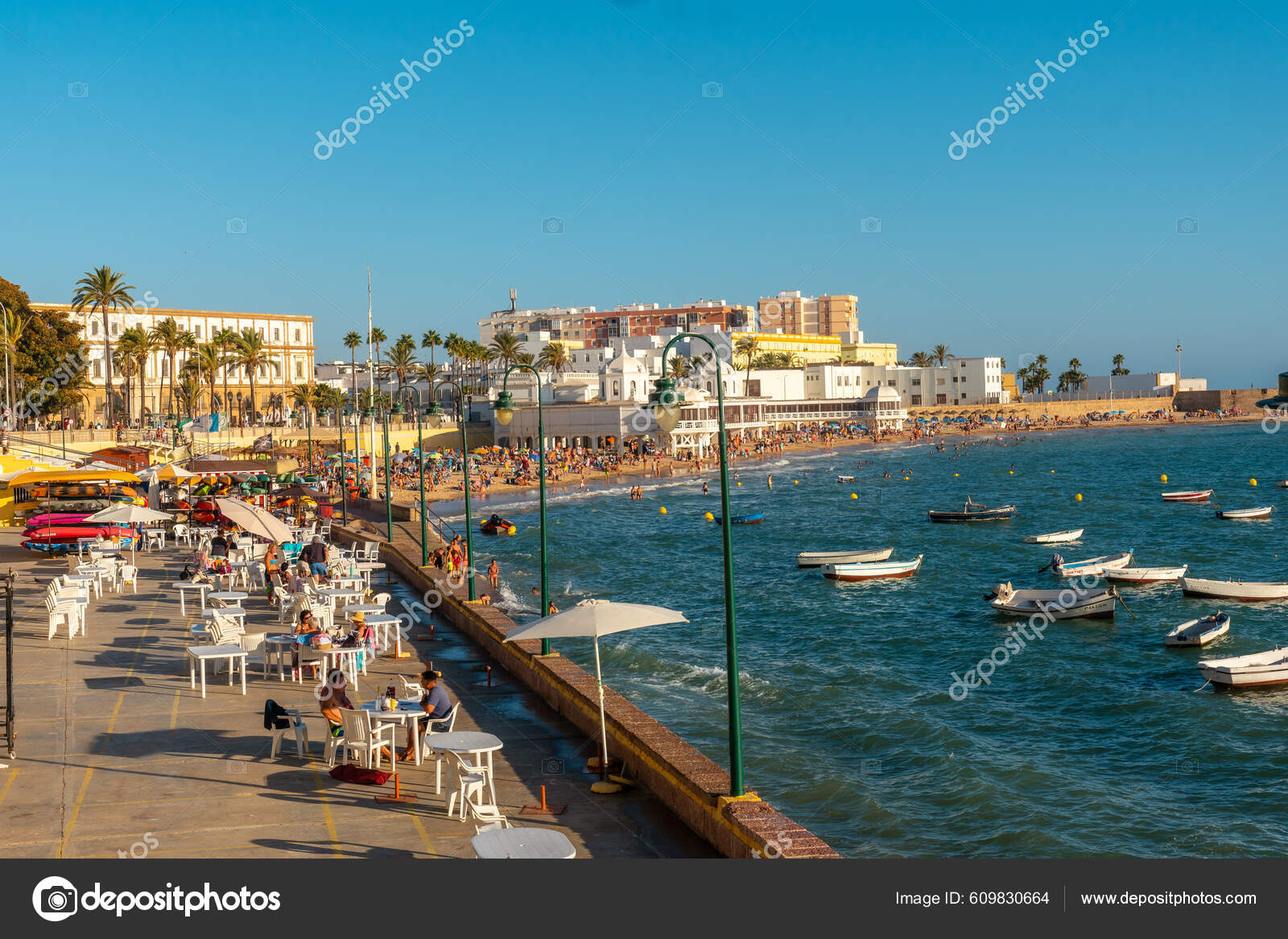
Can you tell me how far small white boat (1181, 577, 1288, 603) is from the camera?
37688 mm

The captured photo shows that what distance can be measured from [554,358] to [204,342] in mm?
43491

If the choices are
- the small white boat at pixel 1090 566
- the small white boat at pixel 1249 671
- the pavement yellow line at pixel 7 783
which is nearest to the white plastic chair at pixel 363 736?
the pavement yellow line at pixel 7 783

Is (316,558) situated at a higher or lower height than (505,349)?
lower

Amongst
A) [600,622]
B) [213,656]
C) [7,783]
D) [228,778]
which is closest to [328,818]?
[228,778]

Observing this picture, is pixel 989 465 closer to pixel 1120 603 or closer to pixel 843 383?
pixel 843 383

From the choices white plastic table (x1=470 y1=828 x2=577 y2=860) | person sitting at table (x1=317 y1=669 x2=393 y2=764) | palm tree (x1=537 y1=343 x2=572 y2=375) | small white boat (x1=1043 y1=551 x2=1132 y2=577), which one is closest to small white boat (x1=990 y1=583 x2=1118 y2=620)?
small white boat (x1=1043 y1=551 x2=1132 y2=577)

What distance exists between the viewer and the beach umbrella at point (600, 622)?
12.2m

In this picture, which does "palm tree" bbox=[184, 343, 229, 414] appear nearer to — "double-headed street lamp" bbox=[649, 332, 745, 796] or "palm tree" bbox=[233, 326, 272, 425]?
"palm tree" bbox=[233, 326, 272, 425]

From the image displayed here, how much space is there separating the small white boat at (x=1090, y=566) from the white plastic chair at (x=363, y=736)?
3742cm

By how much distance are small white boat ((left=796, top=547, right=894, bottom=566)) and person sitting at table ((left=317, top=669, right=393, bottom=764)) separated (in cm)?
3728

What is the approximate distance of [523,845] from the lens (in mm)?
8430

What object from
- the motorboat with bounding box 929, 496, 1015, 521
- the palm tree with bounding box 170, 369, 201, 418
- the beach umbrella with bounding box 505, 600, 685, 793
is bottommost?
the motorboat with bounding box 929, 496, 1015, 521

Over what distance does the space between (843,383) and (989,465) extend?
4565 cm

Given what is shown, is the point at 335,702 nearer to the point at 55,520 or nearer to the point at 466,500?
the point at 466,500
